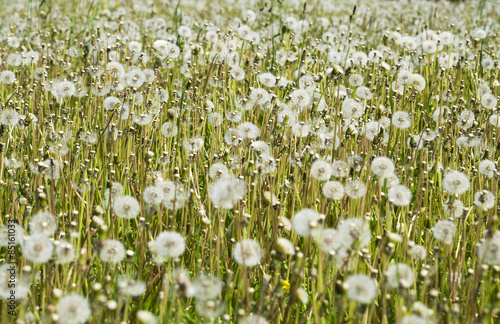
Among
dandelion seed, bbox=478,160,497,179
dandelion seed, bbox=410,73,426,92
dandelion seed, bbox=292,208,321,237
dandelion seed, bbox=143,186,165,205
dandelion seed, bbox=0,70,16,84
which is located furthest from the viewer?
dandelion seed, bbox=0,70,16,84

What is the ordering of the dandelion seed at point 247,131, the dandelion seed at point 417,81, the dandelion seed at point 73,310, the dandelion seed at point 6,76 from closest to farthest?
the dandelion seed at point 73,310 < the dandelion seed at point 247,131 < the dandelion seed at point 417,81 < the dandelion seed at point 6,76

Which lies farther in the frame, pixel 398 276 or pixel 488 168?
pixel 488 168

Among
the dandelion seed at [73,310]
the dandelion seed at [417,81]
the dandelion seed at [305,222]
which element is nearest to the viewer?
the dandelion seed at [73,310]

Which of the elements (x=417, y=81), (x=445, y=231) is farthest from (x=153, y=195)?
(x=417, y=81)

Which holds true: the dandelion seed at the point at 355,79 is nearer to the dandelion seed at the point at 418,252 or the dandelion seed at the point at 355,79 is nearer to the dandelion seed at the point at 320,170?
the dandelion seed at the point at 320,170

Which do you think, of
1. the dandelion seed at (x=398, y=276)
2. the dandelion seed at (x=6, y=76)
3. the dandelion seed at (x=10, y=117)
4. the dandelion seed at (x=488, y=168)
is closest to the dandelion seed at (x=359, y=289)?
the dandelion seed at (x=398, y=276)

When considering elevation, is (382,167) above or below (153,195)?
above

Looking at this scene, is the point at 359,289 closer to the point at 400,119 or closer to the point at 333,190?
the point at 333,190

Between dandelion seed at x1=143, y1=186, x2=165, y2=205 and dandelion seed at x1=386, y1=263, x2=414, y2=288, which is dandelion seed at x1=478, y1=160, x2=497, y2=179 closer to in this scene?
dandelion seed at x1=386, y1=263, x2=414, y2=288

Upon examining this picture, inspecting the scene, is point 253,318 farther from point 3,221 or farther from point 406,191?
point 3,221

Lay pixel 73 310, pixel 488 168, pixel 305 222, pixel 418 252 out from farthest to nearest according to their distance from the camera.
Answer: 1. pixel 488 168
2. pixel 418 252
3. pixel 305 222
4. pixel 73 310

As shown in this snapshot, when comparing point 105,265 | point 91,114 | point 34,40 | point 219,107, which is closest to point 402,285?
point 105,265

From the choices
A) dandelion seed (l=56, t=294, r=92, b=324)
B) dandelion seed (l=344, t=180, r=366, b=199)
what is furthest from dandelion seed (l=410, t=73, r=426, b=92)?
dandelion seed (l=56, t=294, r=92, b=324)

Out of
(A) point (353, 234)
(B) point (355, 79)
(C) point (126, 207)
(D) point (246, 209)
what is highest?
(B) point (355, 79)
